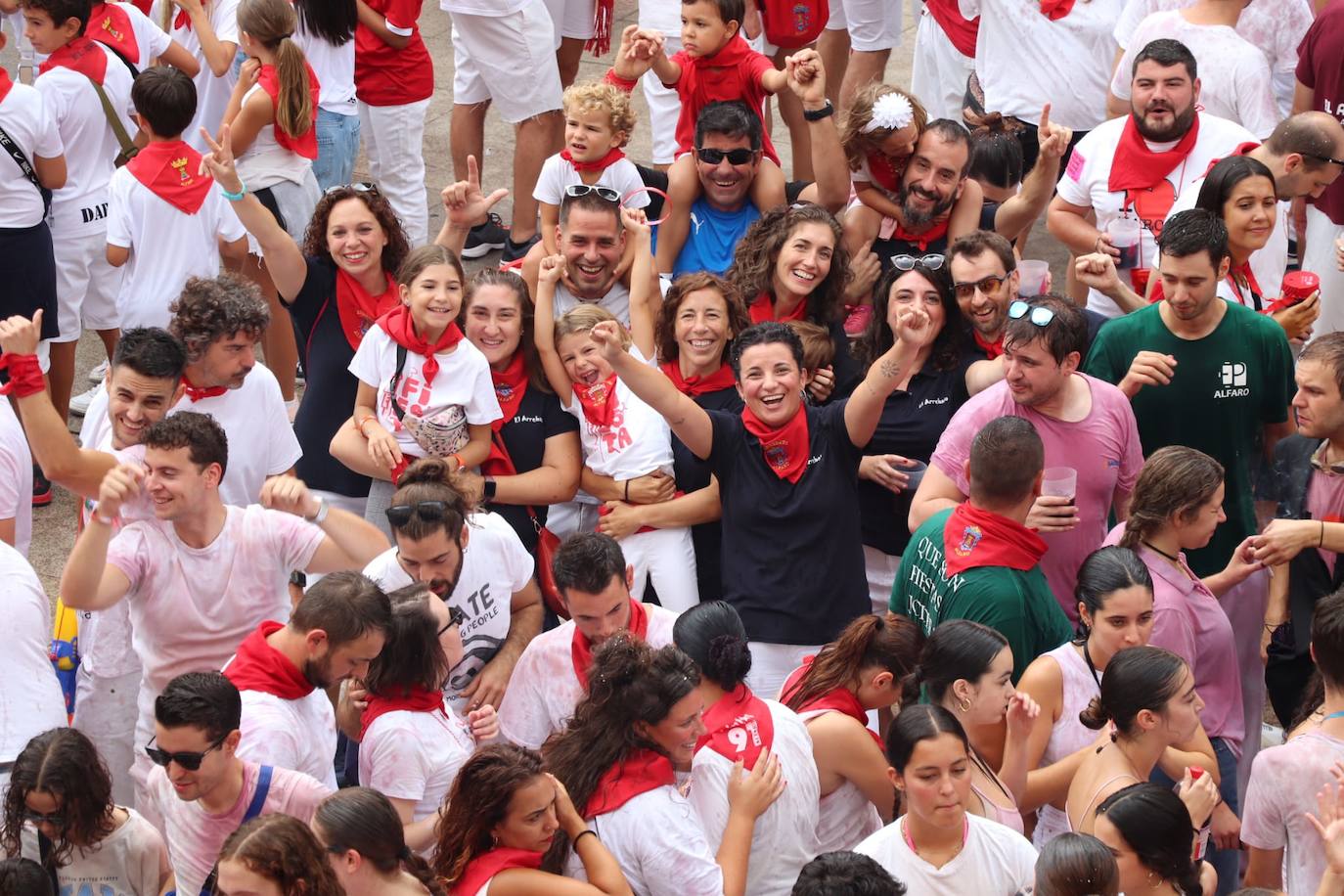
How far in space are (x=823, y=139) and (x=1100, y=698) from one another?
116 inches

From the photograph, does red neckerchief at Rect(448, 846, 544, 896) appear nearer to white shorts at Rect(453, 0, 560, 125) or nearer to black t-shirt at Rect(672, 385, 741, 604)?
black t-shirt at Rect(672, 385, 741, 604)

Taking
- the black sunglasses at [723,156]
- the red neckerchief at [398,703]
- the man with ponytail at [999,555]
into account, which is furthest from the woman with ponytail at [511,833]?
the black sunglasses at [723,156]

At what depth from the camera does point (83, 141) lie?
6922mm

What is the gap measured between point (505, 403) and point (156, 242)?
1935mm

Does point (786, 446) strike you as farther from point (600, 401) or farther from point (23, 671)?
point (23, 671)

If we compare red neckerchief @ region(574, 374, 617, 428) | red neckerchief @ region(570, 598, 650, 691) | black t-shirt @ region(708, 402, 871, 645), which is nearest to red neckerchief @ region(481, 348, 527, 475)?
red neckerchief @ region(574, 374, 617, 428)

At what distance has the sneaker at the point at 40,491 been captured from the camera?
6.86m

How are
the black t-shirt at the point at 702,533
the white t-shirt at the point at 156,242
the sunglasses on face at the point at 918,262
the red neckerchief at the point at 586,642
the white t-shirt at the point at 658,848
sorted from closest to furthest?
the white t-shirt at the point at 658,848
the red neckerchief at the point at 586,642
the black t-shirt at the point at 702,533
the sunglasses on face at the point at 918,262
the white t-shirt at the point at 156,242

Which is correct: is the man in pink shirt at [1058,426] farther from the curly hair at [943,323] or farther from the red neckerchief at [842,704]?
the red neckerchief at [842,704]

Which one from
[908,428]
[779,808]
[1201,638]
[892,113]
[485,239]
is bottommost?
[779,808]

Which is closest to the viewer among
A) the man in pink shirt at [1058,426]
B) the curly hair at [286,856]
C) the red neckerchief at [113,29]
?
the curly hair at [286,856]

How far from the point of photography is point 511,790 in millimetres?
3518

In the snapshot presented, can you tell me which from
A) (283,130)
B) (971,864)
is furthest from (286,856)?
(283,130)

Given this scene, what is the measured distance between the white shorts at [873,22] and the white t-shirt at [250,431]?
14.7 ft
